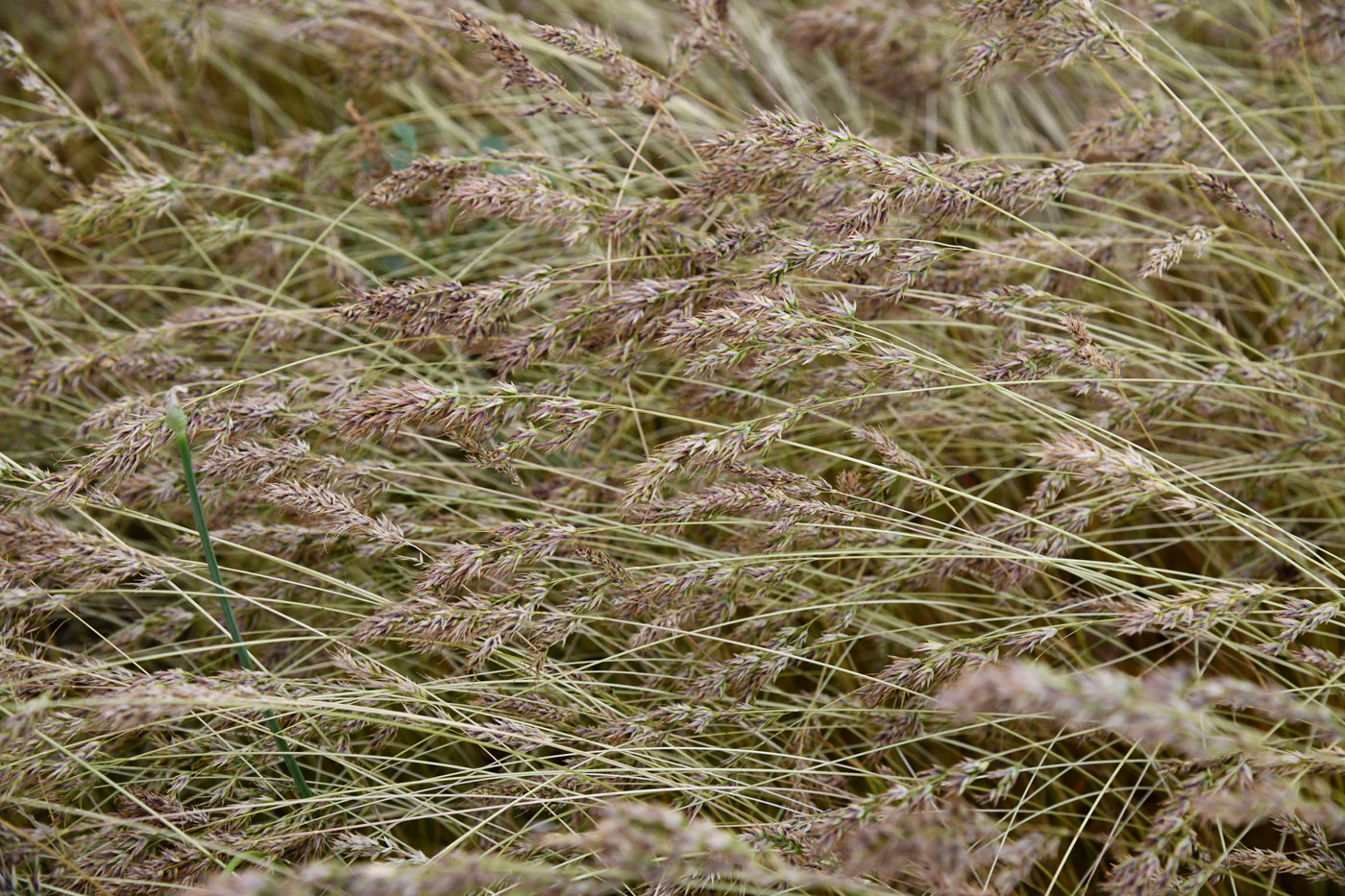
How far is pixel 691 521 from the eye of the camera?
1423 mm

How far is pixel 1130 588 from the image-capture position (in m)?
1.38

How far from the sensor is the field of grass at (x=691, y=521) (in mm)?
1350

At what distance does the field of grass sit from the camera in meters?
1.35

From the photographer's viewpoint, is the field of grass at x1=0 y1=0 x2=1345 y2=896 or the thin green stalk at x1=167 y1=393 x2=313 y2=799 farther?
the field of grass at x1=0 y1=0 x2=1345 y2=896

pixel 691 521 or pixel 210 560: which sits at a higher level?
pixel 210 560

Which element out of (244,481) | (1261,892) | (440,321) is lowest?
(1261,892)

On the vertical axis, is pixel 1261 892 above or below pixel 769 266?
below

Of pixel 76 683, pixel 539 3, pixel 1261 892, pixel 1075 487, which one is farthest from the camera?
pixel 539 3

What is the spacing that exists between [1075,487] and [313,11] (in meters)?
2.16

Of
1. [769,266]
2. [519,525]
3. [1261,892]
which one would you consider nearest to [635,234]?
[769,266]

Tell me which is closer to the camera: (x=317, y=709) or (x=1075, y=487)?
(x=317, y=709)

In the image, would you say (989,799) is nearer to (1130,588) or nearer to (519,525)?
(1130,588)

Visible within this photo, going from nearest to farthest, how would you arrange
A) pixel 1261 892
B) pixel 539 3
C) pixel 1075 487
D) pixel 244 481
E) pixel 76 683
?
pixel 76 683 → pixel 244 481 → pixel 1261 892 → pixel 1075 487 → pixel 539 3

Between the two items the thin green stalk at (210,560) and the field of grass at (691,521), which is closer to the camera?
the thin green stalk at (210,560)
